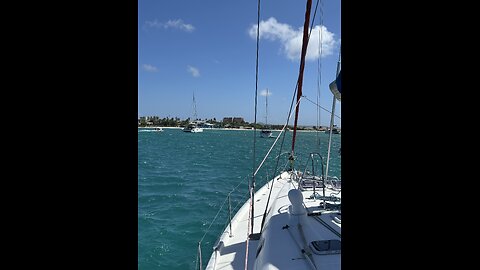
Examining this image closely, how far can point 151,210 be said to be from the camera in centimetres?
1202
